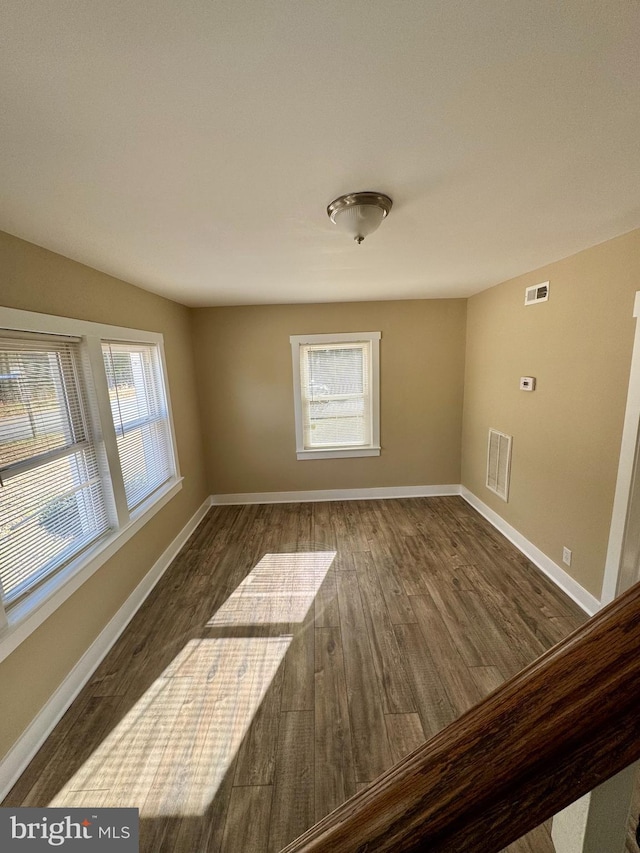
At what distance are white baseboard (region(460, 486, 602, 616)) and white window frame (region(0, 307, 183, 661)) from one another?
3.23m

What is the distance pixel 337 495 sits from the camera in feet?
14.2

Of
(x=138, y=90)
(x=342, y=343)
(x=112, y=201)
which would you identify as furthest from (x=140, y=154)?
(x=342, y=343)

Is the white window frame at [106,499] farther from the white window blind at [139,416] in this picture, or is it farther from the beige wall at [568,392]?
the beige wall at [568,392]

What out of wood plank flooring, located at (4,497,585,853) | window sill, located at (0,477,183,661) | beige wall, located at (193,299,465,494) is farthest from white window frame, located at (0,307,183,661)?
beige wall, located at (193,299,465,494)

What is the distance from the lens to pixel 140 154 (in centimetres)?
103

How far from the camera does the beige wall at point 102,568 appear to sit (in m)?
1.57

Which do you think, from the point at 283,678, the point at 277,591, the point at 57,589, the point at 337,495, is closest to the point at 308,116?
the point at 57,589

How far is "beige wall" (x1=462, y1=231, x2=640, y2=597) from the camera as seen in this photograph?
6.68ft

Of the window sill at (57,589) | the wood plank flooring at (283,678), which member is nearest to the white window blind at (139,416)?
the window sill at (57,589)

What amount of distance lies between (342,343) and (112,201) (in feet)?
9.42

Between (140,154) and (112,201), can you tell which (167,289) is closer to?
(112,201)

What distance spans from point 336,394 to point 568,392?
234cm

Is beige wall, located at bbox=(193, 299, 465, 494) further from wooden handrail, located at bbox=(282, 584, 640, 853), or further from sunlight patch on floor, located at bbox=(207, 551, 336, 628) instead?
wooden handrail, located at bbox=(282, 584, 640, 853)

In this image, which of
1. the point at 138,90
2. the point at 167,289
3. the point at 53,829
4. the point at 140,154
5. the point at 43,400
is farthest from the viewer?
the point at 167,289
